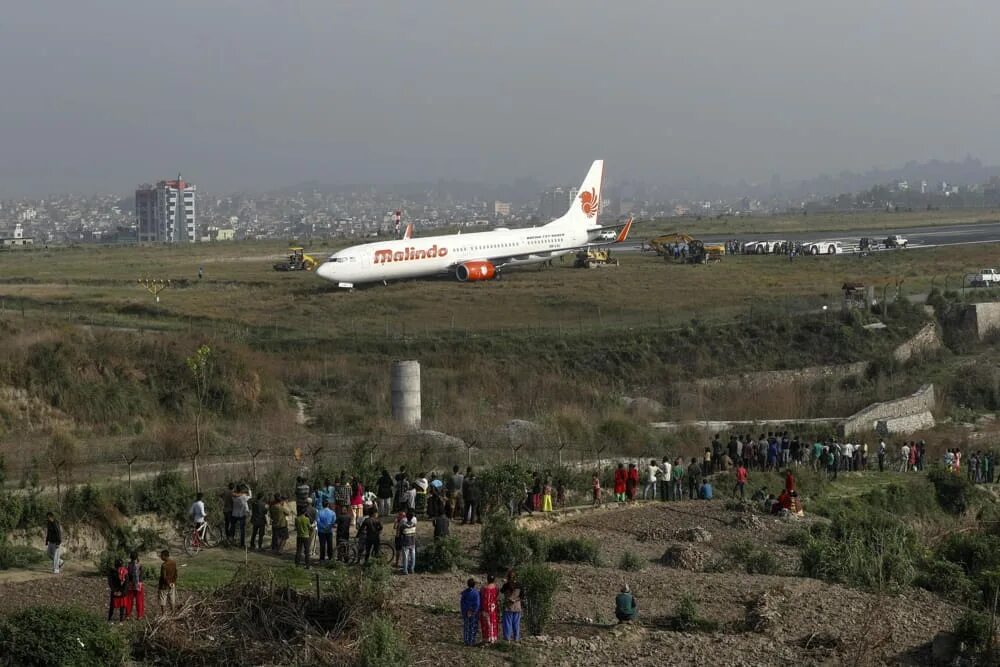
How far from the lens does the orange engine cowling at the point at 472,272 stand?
182ft

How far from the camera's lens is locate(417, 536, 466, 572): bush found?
674 inches

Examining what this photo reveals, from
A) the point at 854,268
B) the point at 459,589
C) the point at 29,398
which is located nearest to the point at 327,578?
the point at 459,589

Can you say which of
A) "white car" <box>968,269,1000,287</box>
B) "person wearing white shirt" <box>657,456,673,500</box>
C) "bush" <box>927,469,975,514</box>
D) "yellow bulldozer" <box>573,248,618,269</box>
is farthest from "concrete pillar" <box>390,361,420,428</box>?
"yellow bulldozer" <box>573,248,618,269</box>

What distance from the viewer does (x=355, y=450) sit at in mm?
22938

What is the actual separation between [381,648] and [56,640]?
2951 mm

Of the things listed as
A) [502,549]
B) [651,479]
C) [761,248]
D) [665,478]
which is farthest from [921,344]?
[761,248]

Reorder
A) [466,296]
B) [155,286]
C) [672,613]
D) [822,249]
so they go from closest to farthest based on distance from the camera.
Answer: [672,613] → [466,296] → [155,286] → [822,249]

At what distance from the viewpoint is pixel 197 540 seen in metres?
17.6

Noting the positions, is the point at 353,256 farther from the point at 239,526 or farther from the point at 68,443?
the point at 239,526

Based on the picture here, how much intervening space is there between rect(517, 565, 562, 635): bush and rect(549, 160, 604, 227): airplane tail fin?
170 feet

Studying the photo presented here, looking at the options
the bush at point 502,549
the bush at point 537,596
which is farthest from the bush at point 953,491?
the bush at point 537,596

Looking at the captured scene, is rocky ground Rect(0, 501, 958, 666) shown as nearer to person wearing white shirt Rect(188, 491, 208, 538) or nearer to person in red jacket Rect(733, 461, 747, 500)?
person wearing white shirt Rect(188, 491, 208, 538)

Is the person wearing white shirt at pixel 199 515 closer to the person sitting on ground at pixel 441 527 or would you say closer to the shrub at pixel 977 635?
Result: the person sitting on ground at pixel 441 527

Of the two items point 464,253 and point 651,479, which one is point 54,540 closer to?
point 651,479
